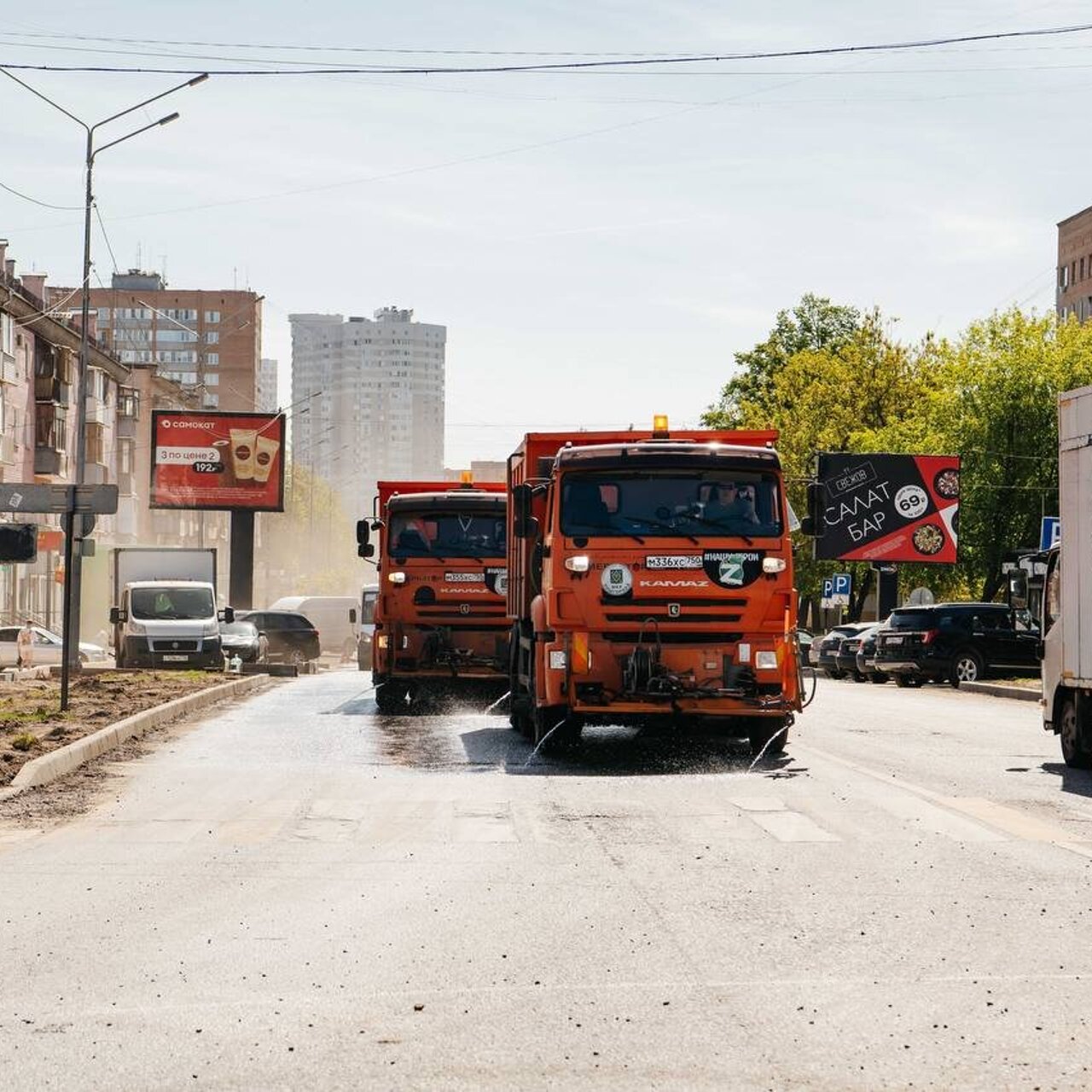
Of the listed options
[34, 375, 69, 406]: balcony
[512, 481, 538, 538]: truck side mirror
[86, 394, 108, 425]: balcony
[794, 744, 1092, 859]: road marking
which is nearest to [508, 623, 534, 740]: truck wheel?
[512, 481, 538, 538]: truck side mirror

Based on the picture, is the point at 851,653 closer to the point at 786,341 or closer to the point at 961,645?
the point at 961,645

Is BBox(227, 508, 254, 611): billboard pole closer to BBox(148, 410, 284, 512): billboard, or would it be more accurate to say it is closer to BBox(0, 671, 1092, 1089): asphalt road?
BBox(148, 410, 284, 512): billboard

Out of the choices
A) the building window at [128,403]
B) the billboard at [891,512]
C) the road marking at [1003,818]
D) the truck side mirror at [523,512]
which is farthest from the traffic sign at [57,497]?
the building window at [128,403]

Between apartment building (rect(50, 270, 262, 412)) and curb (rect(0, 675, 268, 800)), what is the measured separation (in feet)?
450

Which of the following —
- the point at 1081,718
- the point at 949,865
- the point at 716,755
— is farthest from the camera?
the point at 716,755

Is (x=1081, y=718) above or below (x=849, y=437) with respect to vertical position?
below

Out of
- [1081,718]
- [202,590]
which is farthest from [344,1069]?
[202,590]

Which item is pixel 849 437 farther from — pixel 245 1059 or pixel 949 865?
pixel 245 1059

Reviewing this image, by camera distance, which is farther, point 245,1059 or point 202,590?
point 202,590

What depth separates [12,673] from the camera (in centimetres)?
3703

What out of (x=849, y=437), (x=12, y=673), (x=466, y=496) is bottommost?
(x=12, y=673)

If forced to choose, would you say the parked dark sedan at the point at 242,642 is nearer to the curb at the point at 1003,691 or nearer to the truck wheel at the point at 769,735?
the curb at the point at 1003,691

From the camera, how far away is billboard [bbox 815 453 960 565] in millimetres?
58375

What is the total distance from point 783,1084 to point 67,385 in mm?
72532
